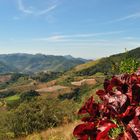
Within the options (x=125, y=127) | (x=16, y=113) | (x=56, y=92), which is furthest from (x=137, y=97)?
(x=56, y=92)

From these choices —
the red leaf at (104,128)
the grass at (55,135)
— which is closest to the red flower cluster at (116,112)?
the red leaf at (104,128)

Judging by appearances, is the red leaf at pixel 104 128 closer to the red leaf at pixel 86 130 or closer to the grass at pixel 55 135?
the red leaf at pixel 86 130

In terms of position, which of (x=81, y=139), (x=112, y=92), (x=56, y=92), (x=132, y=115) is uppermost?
(x=112, y=92)

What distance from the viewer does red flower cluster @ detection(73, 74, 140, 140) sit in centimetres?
224

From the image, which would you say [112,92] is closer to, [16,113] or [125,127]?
[125,127]

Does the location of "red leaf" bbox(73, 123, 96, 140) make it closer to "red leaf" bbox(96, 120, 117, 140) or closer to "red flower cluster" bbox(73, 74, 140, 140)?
"red flower cluster" bbox(73, 74, 140, 140)

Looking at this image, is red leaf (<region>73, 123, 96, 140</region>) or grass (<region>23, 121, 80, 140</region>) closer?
red leaf (<region>73, 123, 96, 140</region>)

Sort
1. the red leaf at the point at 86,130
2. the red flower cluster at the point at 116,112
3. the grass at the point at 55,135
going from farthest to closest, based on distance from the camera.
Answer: the grass at the point at 55,135, the red leaf at the point at 86,130, the red flower cluster at the point at 116,112

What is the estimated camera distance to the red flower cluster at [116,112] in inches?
88.0

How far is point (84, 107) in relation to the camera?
261 centimetres

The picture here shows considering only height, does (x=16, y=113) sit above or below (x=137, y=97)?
below

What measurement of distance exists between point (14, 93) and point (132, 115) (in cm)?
20091

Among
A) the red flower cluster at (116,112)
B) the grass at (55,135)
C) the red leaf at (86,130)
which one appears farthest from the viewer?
the grass at (55,135)

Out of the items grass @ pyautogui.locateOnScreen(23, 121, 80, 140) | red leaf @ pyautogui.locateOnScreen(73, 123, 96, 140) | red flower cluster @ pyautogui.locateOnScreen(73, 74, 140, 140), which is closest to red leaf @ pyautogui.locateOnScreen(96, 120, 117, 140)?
red flower cluster @ pyautogui.locateOnScreen(73, 74, 140, 140)
